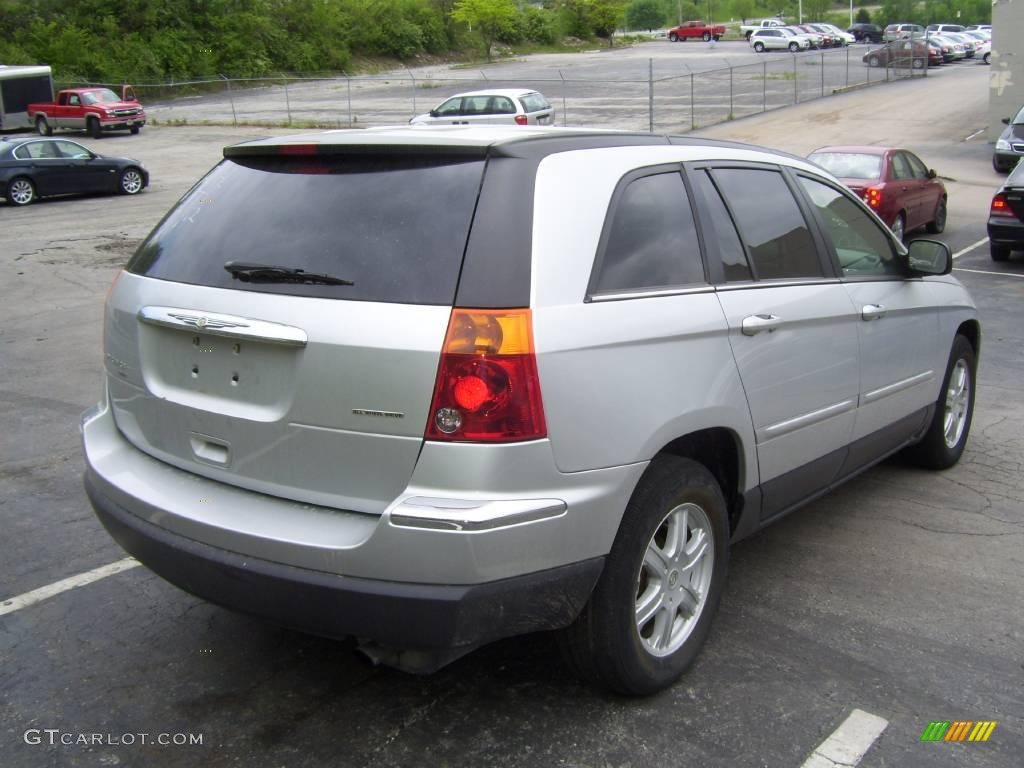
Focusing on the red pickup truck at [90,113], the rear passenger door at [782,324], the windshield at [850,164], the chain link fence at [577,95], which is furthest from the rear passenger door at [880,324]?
the red pickup truck at [90,113]

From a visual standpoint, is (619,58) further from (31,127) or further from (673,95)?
(31,127)

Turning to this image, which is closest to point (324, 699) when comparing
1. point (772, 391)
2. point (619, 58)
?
point (772, 391)

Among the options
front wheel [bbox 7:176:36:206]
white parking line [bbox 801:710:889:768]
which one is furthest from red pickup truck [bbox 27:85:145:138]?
white parking line [bbox 801:710:889:768]

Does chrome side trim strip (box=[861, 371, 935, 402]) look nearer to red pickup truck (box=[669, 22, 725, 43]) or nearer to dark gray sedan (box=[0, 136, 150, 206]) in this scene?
dark gray sedan (box=[0, 136, 150, 206])

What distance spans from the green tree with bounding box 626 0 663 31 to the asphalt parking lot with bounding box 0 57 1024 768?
11558cm

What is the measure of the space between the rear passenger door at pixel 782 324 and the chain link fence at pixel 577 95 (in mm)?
31093

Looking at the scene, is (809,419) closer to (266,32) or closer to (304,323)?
(304,323)

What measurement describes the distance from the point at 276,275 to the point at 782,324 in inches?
74.9

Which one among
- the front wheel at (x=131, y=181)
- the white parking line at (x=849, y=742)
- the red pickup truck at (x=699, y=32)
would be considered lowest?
the front wheel at (x=131, y=181)

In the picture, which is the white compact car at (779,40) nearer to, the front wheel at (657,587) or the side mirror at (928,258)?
the side mirror at (928,258)

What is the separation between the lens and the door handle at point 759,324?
3840mm

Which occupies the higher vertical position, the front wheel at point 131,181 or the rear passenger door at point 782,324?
the rear passenger door at point 782,324

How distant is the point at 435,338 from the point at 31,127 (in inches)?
1773

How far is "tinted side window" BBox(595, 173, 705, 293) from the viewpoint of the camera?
3439 mm
